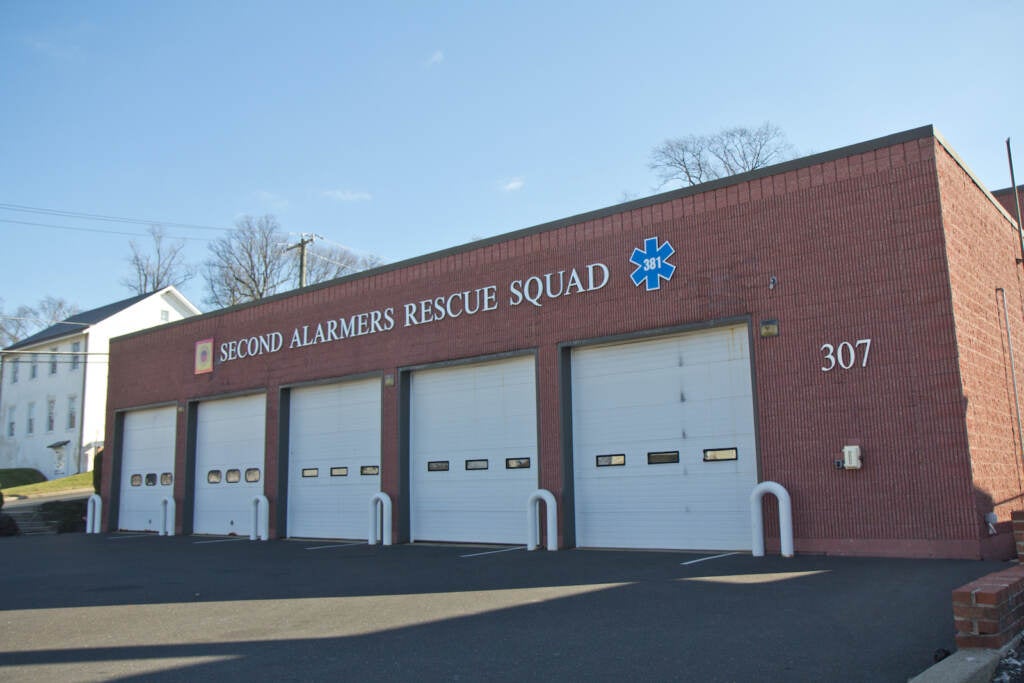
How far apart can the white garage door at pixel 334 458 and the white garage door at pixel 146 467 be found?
5854 millimetres

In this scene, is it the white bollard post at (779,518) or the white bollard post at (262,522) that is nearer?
the white bollard post at (779,518)

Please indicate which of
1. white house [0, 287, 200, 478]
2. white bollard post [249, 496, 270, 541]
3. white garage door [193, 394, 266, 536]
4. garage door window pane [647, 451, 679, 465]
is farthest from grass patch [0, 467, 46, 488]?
garage door window pane [647, 451, 679, 465]

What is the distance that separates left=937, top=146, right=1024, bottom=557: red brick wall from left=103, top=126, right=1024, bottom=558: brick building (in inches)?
2.8

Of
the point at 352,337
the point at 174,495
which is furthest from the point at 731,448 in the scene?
the point at 174,495

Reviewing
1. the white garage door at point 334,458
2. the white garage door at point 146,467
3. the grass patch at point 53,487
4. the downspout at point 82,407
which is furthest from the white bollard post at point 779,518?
the downspout at point 82,407

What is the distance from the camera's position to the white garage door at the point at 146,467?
2444cm

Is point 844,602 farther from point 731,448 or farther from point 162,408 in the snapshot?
point 162,408

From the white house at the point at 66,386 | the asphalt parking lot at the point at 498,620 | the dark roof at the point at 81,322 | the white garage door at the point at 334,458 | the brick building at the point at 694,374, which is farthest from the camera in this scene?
the dark roof at the point at 81,322

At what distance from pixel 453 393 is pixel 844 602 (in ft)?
34.2

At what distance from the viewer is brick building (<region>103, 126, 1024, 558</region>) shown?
37.5ft

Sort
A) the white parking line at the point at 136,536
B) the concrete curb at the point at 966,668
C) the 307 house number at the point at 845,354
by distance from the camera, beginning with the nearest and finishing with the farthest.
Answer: the concrete curb at the point at 966,668, the 307 house number at the point at 845,354, the white parking line at the point at 136,536

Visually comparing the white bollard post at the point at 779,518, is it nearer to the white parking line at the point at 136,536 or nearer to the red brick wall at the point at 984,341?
the red brick wall at the point at 984,341

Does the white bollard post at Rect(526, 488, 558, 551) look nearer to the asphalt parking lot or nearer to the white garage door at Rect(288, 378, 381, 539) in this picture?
the asphalt parking lot

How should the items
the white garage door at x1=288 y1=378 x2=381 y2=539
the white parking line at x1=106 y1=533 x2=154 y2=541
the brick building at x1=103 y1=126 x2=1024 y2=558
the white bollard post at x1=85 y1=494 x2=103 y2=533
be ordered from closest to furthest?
the brick building at x1=103 y1=126 x2=1024 y2=558
the white garage door at x1=288 y1=378 x2=381 y2=539
the white parking line at x1=106 y1=533 x2=154 y2=541
the white bollard post at x1=85 y1=494 x2=103 y2=533
